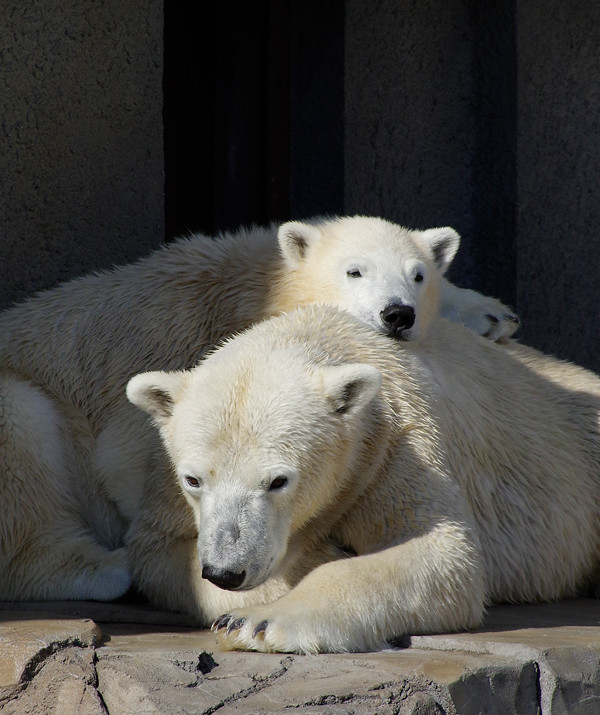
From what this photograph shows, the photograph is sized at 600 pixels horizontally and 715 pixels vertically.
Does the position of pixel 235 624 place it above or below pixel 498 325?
below

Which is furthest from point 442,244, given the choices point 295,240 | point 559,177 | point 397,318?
point 559,177

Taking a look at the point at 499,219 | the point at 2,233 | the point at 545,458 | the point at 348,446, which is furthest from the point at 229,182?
the point at 348,446

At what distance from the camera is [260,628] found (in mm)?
2816

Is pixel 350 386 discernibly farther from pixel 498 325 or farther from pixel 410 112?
pixel 410 112

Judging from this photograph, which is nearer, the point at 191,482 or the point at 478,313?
the point at 191,482

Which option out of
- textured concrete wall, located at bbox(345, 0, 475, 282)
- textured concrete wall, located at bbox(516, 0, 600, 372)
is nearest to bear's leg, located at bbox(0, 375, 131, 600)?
textured concrete wall, located at bbox(345, 0, 475, 282)

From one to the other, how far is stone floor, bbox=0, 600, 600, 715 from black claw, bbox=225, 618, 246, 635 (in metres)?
0.07

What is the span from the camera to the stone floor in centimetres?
255

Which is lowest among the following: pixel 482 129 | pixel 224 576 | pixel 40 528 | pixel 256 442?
pixel 40 528

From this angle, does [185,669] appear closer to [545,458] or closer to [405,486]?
[405,486]

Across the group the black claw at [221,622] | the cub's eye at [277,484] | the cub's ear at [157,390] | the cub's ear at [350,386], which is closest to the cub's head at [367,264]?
the cub's ear at [350,386]

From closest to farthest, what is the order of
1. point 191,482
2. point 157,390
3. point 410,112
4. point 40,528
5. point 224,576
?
1. point 224,576
2. point 191,482
3. point 157,390
4. point 40,528
5. point 410,112

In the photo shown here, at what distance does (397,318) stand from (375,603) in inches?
46.3

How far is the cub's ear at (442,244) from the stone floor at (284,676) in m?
1.96
